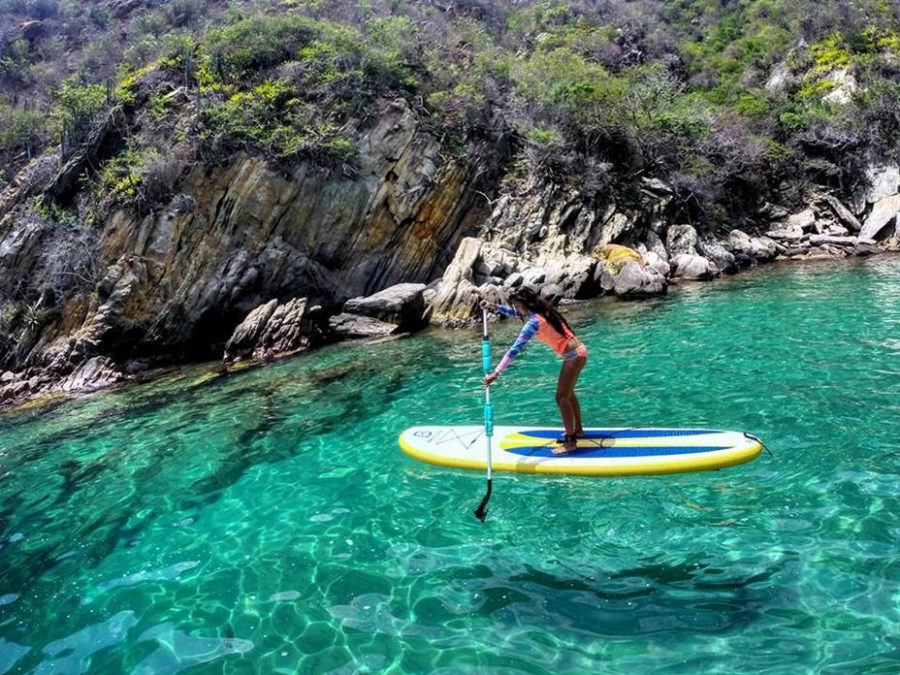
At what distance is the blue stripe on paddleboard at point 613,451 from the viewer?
6801 millimetres

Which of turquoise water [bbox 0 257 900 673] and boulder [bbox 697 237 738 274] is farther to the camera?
boulder [bbox 697 237 738 274]

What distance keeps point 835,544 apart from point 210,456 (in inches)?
323

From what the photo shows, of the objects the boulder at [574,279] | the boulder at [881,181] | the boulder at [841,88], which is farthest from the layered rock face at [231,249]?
the boulder at [841,88]

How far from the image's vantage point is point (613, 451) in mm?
7125

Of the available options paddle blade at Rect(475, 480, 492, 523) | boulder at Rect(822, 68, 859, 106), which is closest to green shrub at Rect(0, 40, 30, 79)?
paddle blade at Rect(475, 480, 492, 523)

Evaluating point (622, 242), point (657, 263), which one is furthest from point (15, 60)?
point (657, 263)

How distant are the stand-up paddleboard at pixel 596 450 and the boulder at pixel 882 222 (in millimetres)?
26602

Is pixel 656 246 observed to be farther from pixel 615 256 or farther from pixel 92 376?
pixel 92 376

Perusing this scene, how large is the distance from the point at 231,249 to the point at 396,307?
6641mm

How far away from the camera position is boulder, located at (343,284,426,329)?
20.1 meters

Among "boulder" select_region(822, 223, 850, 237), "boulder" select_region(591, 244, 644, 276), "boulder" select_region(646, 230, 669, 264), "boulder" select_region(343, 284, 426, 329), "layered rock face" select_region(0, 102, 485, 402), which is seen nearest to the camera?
"boulder" select_region(343, 284, 426, 329)

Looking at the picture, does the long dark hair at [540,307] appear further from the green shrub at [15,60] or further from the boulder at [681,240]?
the green shrub at [15,60]

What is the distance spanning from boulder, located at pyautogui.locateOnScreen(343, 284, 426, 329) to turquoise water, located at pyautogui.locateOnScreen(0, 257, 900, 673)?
877 cm

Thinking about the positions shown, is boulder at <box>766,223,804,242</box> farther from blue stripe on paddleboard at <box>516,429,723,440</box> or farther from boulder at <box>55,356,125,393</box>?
boulder at <box>55,356,125,393</box>
